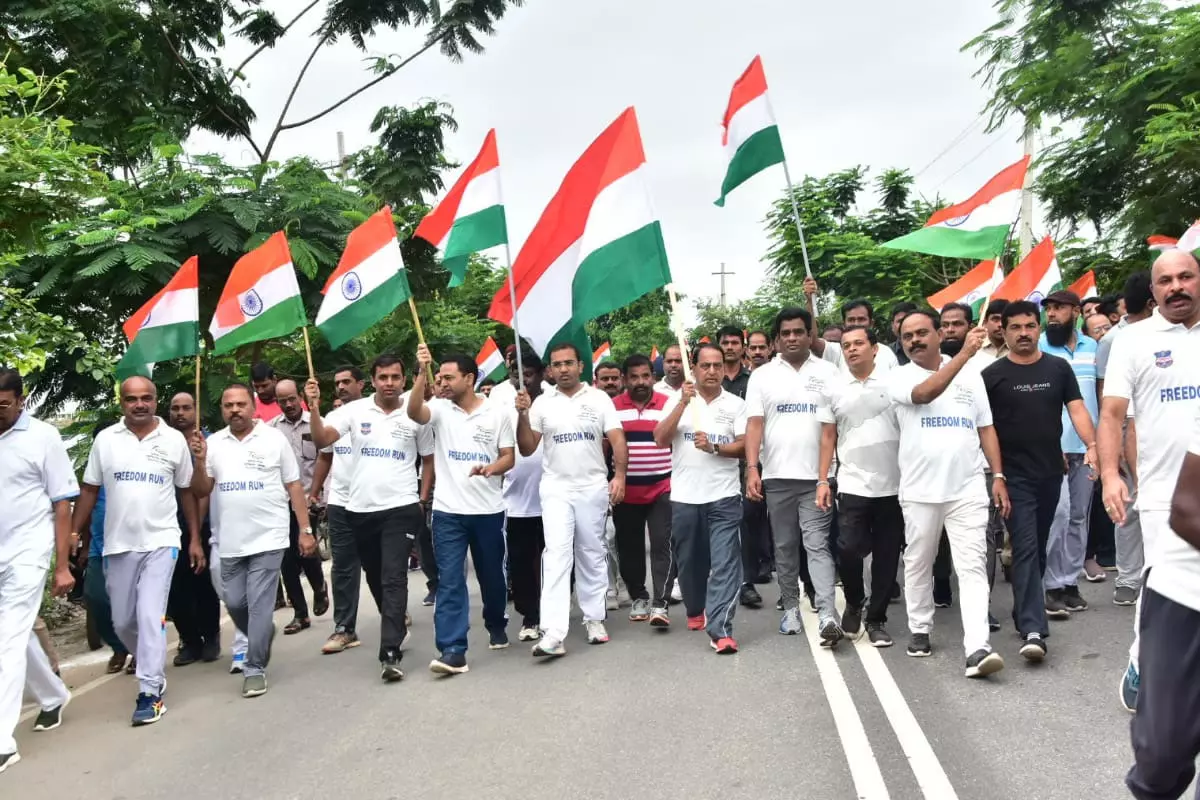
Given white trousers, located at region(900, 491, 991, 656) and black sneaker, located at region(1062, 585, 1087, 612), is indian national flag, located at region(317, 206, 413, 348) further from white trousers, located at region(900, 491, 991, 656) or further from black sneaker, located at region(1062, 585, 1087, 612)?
black sneaker, located at region(1062, 585, 1087, 612)

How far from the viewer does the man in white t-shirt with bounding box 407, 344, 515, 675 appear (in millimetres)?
6828

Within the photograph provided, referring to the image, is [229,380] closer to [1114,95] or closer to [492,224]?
[492,224]

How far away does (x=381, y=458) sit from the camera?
693 centimetres

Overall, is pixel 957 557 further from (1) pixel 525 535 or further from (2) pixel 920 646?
(1) pixel 525 535

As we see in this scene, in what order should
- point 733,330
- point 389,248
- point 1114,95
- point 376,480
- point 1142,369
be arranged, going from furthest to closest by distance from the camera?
point 1114,95, point 733,330, point 389,248, point 376,480, point 1142,369

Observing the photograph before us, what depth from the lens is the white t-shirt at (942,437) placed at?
600cm

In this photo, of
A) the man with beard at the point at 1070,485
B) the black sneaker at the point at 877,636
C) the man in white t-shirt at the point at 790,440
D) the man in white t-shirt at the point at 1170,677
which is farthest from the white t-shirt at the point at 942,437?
the man in white t-shirt at the point at 1170,677

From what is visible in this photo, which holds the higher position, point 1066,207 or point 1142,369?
point 1066,207

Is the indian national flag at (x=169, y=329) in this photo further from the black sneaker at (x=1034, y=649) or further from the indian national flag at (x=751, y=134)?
the black sneaker at (x=1034, y=649)

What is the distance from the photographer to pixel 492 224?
727 cm

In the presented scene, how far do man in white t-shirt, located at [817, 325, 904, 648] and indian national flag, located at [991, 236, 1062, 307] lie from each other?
3.23 m

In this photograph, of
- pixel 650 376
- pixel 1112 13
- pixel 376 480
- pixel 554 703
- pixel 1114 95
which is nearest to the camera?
pixel 554 703

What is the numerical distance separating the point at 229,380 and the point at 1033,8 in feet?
45.2

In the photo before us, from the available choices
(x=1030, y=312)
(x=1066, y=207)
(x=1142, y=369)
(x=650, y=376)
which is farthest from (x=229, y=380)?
(x=1066, y=207)
